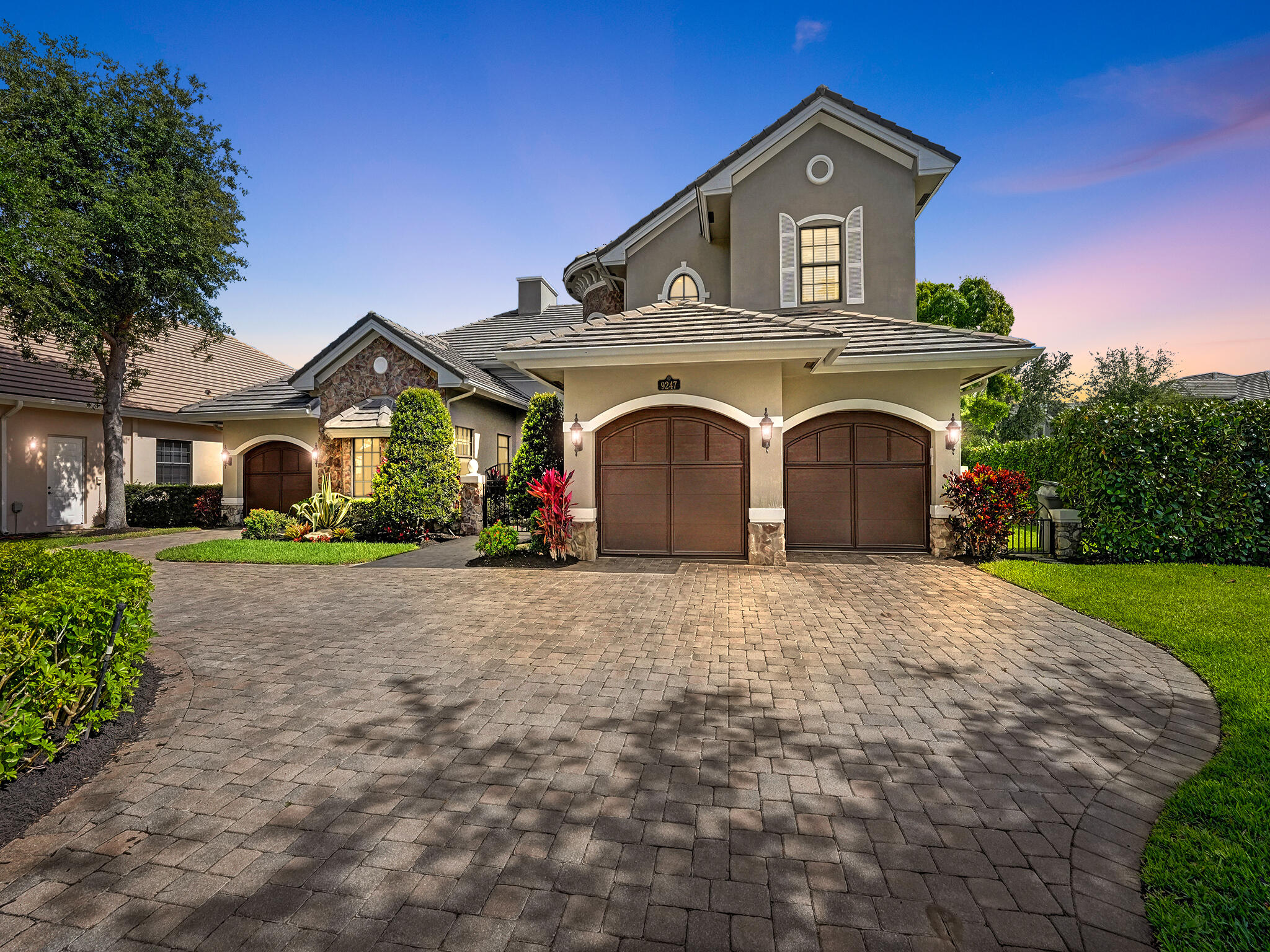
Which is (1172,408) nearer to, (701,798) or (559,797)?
(701,798)

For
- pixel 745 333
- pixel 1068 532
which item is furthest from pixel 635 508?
pixel 1068 532

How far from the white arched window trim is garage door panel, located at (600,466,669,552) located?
6377 mm

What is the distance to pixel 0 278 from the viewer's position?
221 inches

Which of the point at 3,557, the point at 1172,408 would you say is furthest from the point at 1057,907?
the point at 1172,408

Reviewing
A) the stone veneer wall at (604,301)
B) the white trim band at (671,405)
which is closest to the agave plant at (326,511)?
the white trim band at (671,405)

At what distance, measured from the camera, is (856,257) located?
1261cm

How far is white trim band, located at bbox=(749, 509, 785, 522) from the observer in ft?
32.9

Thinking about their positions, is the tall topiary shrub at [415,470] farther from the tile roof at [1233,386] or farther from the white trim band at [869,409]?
the tile roof at [1233,386]

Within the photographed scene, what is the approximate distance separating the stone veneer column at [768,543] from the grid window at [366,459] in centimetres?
1125

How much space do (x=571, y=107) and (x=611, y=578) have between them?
9578 mm

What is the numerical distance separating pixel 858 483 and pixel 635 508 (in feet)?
15.8

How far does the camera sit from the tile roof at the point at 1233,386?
1336 inches

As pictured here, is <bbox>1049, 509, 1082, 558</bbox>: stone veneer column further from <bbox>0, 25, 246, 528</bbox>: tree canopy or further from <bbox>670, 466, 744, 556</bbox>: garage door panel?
<bbox>0, 25, 246, 528</bbox>: tree canopy

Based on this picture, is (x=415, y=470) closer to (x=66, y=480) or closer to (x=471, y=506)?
(x=471, y=506)
